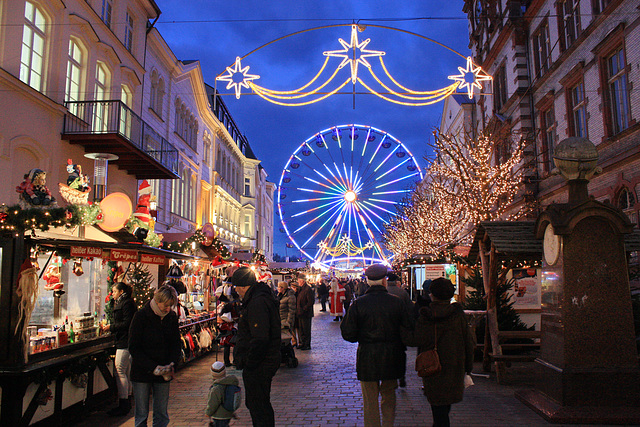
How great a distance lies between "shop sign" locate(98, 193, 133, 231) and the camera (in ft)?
32.0

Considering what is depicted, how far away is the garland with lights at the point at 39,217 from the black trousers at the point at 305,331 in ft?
25.8

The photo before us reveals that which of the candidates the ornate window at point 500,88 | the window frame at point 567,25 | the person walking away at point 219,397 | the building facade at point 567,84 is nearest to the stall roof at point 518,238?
the building facade at point 567,84

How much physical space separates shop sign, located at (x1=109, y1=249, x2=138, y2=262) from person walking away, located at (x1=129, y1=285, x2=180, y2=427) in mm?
3194

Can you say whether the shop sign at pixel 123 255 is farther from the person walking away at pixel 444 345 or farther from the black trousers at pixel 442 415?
the black trousers at pixel 442 415

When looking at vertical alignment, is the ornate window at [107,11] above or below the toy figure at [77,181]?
above

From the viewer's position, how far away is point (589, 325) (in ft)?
23.3

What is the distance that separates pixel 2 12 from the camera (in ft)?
42.1

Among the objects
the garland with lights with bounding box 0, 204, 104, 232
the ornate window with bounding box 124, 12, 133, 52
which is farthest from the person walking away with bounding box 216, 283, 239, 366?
the ornate window with bounding box 124, 12, 133, 52

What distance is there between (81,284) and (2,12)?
752cm

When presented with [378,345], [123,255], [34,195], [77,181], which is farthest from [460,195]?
[34,195]

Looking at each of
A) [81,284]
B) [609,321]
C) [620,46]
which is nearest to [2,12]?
[81,284]

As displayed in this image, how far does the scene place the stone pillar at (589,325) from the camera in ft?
22.6

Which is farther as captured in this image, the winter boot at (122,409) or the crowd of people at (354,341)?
the winter boot at (122,409)

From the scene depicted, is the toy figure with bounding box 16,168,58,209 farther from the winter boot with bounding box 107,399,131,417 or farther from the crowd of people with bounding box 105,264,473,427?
the winter boot with bounding box 107,399,131,417
